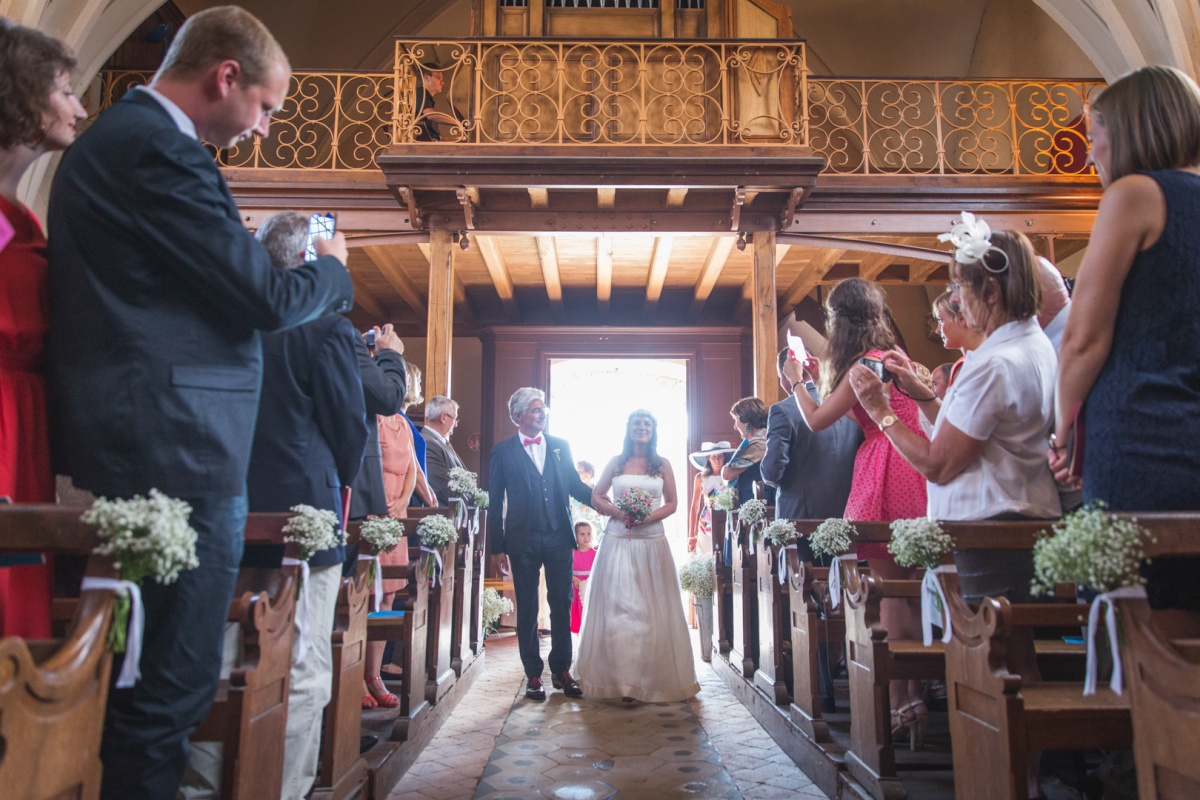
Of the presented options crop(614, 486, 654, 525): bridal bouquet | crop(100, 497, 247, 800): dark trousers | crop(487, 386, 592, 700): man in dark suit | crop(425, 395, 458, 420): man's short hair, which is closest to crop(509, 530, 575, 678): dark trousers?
crop(487, 386, 592, 700): man in dark suit

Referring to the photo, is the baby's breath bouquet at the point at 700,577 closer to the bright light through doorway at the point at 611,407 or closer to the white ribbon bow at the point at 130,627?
the white ribbon bow at the point at 130,627

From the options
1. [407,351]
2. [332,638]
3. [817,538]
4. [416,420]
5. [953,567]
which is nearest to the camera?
[953,567]

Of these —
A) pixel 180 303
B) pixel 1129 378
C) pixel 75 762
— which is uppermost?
pixel 180 303

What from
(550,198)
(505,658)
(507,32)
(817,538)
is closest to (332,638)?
(817,538)

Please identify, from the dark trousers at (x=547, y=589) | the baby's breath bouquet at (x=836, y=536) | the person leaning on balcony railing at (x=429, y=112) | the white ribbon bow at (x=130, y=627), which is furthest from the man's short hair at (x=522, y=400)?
the white ribbon bow at (x=130, y=627)

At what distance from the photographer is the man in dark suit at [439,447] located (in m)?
6.29

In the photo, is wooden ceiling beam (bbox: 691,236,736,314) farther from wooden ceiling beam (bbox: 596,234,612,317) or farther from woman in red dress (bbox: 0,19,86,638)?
woman in red dress (bbox: 0,19,86,638)

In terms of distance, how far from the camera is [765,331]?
338 inches

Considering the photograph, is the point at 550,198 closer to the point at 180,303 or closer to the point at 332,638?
the point at 332,638

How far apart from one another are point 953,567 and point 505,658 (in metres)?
5.91

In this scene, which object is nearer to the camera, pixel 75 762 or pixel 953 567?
pixel 75 762

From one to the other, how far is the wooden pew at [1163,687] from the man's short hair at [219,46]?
200cm

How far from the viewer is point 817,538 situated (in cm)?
352

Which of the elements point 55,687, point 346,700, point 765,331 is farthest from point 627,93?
point 55,687
